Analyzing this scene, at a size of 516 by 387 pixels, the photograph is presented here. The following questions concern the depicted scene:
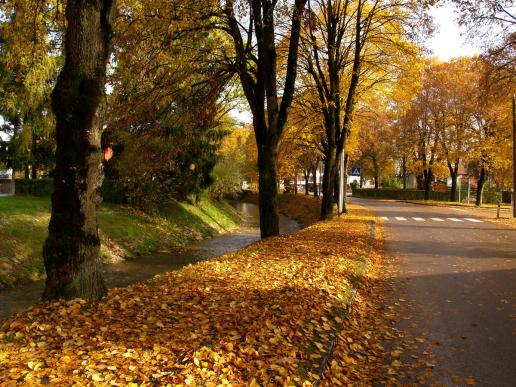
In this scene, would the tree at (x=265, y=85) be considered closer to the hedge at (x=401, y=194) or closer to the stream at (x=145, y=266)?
the stream at (x=145, y=266)

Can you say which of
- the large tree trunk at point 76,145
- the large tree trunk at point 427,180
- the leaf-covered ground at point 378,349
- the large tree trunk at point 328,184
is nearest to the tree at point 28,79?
the large tree trunk at point 76,145

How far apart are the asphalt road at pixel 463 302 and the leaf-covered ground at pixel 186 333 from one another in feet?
4.37

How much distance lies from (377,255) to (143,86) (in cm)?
806

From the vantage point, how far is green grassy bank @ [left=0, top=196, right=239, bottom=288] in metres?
12.6

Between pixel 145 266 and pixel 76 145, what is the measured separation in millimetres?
10339

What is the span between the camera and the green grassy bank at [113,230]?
12.6 m

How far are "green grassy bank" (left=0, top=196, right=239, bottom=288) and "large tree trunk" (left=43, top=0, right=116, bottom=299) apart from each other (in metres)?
6.69

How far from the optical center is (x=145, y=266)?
50.4ft

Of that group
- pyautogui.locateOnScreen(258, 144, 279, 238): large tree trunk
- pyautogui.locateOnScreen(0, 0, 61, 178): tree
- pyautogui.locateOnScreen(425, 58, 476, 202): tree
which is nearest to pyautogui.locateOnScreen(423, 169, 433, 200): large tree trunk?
pyautogui.locateOnScreen(425, 58, 476, 202): tree

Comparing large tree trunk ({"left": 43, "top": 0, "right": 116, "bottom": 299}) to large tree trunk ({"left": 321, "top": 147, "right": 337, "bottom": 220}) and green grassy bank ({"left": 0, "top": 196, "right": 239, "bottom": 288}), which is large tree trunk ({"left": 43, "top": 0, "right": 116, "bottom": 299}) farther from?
large tree trunk ({"left": 321, "top": 147, "right": 337, "bottom": 220})

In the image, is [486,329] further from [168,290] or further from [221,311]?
[168,290]

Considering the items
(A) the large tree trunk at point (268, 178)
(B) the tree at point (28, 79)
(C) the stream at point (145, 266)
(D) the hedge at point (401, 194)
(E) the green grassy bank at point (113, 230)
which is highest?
(B) the tree at point (28, 79)

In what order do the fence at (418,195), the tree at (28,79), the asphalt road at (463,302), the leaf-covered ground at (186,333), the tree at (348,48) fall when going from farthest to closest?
the fence at (418,195)
the tree at (348,48)
the tree at (28,79)
the asphalt road at (463,302)
the leaf-covered ground at (186,333)

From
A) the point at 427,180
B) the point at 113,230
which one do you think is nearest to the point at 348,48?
the point at 113,230
